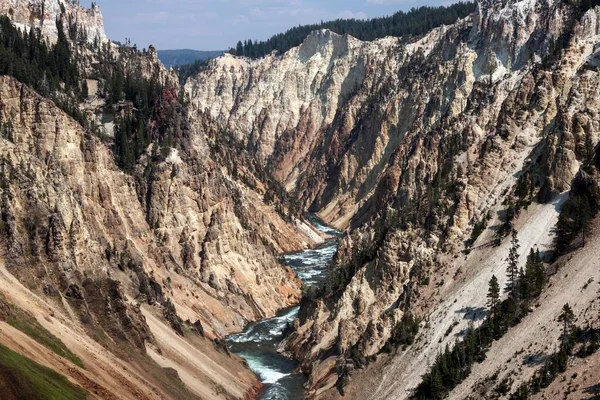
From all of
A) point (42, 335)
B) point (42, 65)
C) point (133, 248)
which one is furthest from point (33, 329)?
point (42, 65)

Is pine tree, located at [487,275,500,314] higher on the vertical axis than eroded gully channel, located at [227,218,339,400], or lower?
higher

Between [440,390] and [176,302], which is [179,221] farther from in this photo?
[440,390]

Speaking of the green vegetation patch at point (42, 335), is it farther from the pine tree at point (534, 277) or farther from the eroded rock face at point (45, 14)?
the eroded rock face at point (45, 14)

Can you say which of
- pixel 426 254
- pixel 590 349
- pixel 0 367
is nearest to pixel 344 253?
pixel 426 254

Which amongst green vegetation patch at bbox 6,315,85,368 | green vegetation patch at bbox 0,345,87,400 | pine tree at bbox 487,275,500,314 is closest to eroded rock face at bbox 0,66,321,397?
green vegetation patch at bbox 6,315,85,368

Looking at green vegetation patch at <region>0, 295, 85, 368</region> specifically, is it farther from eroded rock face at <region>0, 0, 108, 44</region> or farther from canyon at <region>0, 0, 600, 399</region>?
eroded rock face at <region>0, 0, 108, 44</region>

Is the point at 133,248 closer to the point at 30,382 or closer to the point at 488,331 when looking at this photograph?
the point at 488,331
